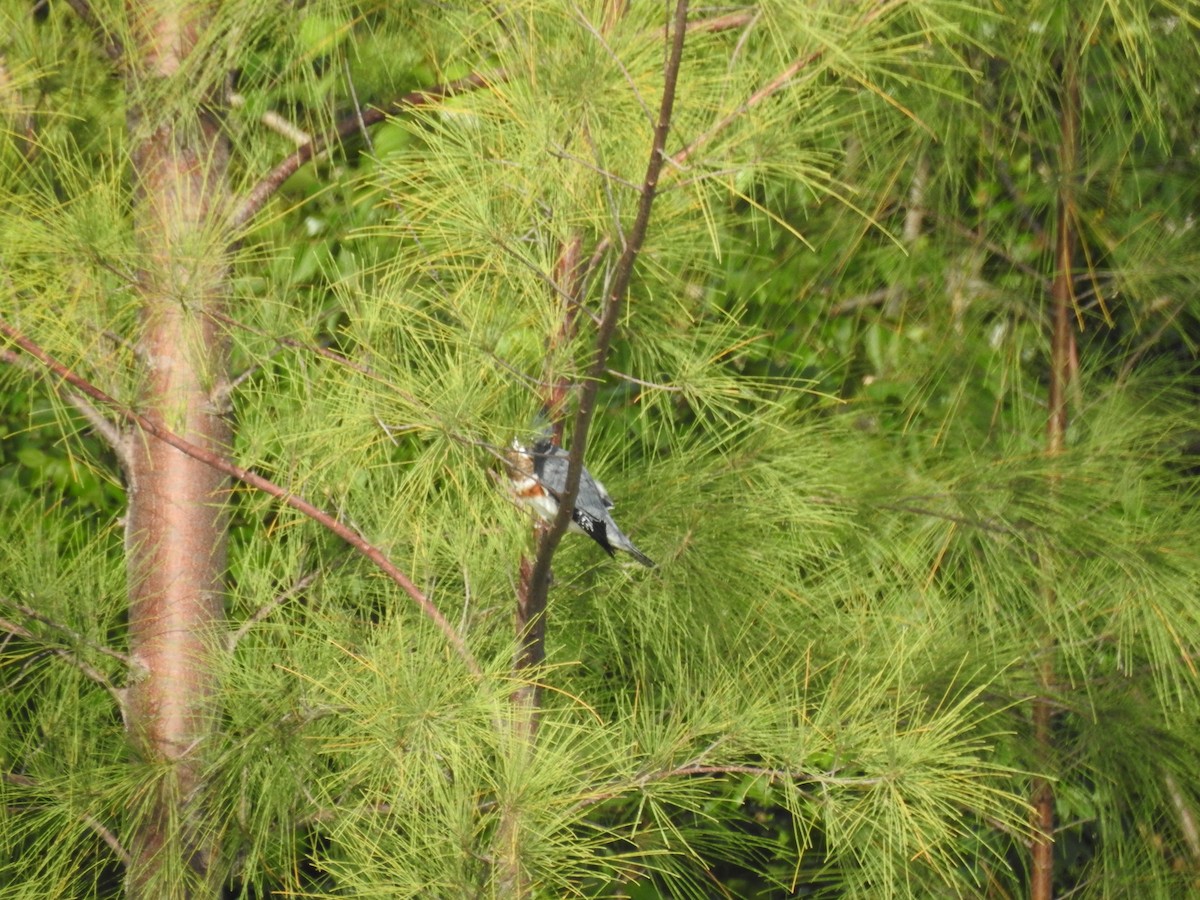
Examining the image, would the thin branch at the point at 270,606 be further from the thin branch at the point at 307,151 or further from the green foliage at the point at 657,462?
the thin branch at the point at 307,151

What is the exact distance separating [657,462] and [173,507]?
1.57ft

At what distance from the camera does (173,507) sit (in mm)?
1323

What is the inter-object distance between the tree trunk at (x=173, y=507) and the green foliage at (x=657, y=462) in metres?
0.02

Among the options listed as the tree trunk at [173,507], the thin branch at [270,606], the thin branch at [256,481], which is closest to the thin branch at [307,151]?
the tree trunk at [173,507]

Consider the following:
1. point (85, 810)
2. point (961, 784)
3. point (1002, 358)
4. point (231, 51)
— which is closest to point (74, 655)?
point (85, 810)

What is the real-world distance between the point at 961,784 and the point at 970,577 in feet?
1.36

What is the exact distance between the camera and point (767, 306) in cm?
170

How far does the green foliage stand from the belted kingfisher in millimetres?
25

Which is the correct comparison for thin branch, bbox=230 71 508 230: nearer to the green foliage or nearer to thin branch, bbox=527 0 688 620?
the green foliage

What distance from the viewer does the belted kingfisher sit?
1087mm

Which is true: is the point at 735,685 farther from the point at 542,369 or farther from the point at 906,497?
the point at 906,497

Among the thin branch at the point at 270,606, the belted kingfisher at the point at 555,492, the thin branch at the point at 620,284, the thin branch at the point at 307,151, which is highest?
the thin branch at the point at 620,284

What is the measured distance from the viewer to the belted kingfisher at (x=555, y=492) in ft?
3.57

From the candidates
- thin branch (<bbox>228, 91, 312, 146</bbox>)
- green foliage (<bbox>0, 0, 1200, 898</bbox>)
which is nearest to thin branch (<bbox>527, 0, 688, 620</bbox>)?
green foliage (<bbox>0, 0, 1200, 898</bbox>)
